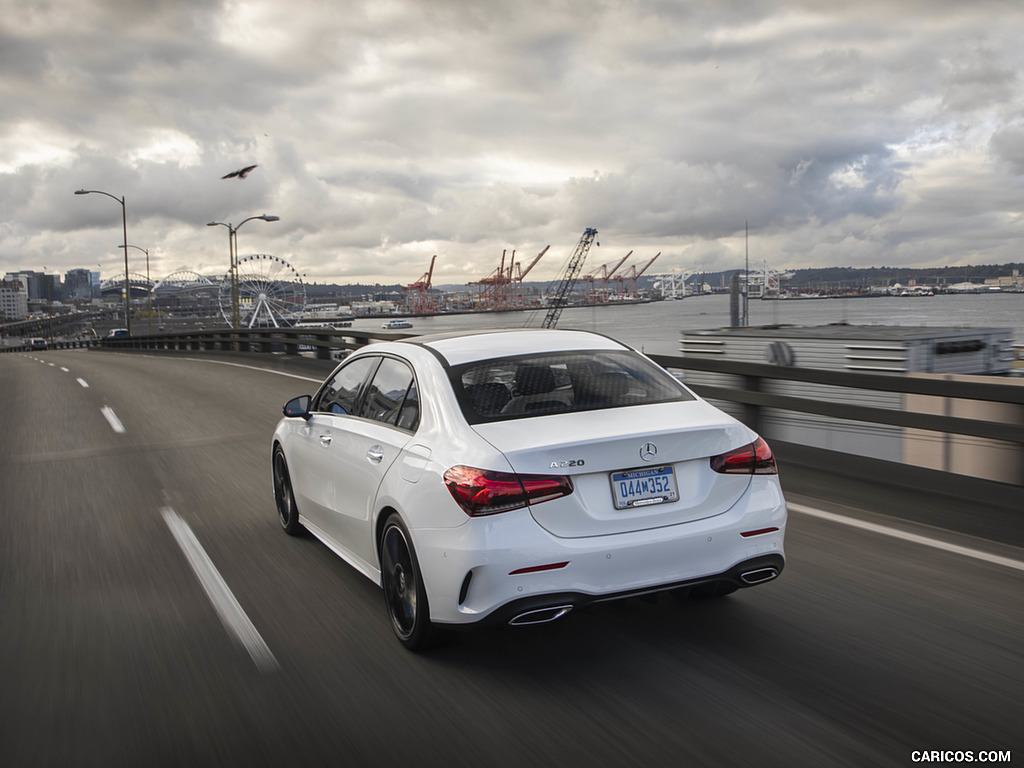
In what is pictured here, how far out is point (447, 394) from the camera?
14.6ft

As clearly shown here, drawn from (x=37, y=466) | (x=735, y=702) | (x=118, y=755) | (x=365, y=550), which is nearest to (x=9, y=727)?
(x=118, y=755)

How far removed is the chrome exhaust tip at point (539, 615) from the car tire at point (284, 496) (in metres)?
2.91

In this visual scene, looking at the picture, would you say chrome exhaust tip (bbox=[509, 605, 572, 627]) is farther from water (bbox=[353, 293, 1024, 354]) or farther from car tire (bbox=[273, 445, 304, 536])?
car tire (bbox=[273, 445, 304, 536])

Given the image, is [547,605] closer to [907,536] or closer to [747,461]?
[747,461]

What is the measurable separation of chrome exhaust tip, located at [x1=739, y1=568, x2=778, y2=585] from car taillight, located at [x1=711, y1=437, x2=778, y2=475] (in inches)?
17.6

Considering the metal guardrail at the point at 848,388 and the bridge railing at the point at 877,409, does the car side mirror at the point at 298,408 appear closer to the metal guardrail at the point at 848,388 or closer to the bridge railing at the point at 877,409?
the metal guardrail at the point at 848,388

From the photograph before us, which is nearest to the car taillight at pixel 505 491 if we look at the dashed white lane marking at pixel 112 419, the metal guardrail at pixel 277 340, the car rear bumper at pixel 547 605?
the car rear bumper at pixel 547 605

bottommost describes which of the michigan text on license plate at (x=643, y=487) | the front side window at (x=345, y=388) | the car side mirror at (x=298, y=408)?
the michigan text on license plate at (x=643, y=487)

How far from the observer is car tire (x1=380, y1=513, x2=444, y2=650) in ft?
13.6

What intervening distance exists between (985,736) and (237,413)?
491 inches

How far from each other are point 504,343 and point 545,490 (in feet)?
4.72

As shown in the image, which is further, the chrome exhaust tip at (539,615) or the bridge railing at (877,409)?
the bridge railing at (877,409)

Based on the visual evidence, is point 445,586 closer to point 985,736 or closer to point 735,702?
point 735,702

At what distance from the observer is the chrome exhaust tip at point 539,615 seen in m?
3.83
